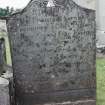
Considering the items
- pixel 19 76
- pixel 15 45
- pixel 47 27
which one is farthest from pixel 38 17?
pixel 19 76

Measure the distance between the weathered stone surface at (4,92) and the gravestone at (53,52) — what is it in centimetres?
38

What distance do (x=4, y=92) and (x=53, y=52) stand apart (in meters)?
0.86

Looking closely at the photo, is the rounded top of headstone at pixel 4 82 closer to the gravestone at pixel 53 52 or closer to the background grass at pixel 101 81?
the gravestone at pixel 53 52

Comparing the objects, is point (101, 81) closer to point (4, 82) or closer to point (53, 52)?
point (53, 52)

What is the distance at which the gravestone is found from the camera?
4.42m

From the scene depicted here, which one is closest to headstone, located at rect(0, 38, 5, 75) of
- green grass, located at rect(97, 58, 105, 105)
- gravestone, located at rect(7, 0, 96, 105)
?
gravestone, located at rect(7, 0, 96, 105)

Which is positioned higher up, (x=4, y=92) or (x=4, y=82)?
(x=4, y=82)

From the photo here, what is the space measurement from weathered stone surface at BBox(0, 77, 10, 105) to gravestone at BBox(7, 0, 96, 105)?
379 millimetres

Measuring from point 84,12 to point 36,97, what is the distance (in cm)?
132

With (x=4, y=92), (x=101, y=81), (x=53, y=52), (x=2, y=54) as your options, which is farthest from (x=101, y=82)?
(x=4, y=92)

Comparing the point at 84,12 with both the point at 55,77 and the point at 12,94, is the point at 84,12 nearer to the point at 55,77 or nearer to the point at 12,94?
the point at 55,77

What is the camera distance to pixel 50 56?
454 centimetres

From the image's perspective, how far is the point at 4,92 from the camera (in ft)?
13.6

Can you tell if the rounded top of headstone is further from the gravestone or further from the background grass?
the background grass
